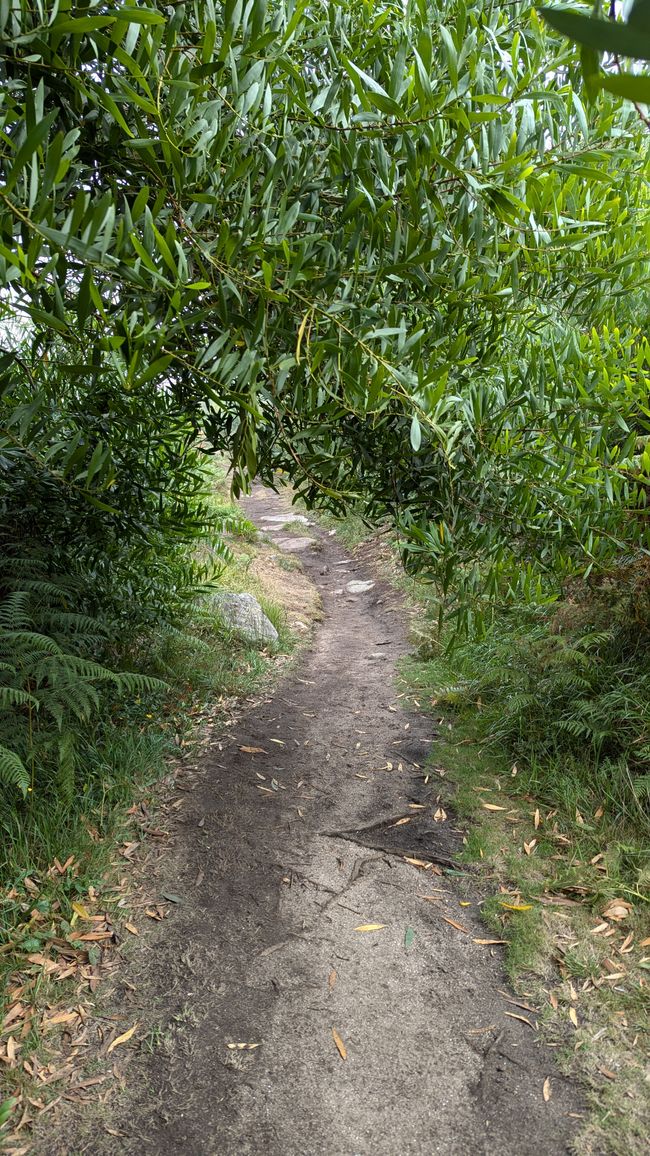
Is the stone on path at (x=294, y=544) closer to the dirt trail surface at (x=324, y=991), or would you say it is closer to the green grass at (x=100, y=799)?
the green grass at (x=100, y=799)

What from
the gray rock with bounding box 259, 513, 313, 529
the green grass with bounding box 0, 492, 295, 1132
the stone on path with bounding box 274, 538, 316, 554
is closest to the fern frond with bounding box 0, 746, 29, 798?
the green grass with bounding box 0, 492, 295, 1132

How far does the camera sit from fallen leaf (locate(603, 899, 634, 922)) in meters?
2.94

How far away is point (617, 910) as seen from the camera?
2.96 meters

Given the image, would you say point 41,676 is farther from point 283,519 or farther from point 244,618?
A: point 283,519

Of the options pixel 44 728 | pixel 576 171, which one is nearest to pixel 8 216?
pixel 576 171

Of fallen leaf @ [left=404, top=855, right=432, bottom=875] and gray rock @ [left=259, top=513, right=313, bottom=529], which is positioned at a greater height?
gray rock @ [left=259, top=513, right=313, bottom=529]

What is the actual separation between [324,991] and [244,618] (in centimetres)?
364

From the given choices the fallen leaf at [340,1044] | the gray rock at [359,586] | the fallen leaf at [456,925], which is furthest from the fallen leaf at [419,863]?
the gray rock at [359,586]

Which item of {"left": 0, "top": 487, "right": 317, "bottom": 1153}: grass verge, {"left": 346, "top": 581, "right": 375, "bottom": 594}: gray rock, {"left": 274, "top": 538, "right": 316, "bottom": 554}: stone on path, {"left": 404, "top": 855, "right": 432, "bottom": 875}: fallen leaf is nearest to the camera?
{"left": 0, "top": 487, "right": 317, "bottom": 1153}: grass verge

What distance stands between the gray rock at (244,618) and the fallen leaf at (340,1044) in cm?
360

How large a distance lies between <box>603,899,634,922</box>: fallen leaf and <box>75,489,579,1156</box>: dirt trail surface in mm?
502

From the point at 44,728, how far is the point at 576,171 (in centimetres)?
295

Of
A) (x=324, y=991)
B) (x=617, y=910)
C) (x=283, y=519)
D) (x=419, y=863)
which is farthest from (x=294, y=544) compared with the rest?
Result: (x=324, y=991)

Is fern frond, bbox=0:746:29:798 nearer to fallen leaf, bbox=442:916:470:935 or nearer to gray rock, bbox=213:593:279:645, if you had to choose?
fallen leaf, bbox=442:916:470:935
